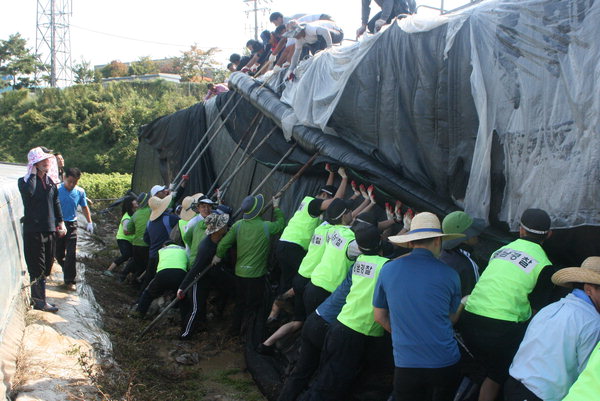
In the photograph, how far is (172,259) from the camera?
6.64m

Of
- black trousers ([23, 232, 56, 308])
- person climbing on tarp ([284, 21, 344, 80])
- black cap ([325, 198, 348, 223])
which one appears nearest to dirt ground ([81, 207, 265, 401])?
black trousers ([23, 232, 56, 308])

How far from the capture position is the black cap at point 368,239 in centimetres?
389

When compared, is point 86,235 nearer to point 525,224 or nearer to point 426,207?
point 426,207

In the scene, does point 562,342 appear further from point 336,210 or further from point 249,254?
point 249,254

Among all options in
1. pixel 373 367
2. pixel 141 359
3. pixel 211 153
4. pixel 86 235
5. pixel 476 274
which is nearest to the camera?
pixel 476 274

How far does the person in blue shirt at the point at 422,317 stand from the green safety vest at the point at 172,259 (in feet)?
12.8

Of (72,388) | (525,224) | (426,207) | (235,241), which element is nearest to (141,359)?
(72,388)

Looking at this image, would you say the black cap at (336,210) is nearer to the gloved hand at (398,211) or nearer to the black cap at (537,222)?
the gloved hand at (398,211)

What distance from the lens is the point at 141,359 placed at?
5496mm

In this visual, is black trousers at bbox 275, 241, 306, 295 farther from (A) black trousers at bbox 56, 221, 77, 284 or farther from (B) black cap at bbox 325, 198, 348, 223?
(A) black trousers at bbox 56, 221, 77, 284

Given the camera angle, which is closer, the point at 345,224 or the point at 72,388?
the point at 72,388

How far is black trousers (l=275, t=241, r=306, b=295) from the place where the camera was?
18.8ft

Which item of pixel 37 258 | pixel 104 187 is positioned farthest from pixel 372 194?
pixel 104 187

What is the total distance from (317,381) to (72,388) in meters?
2.10
